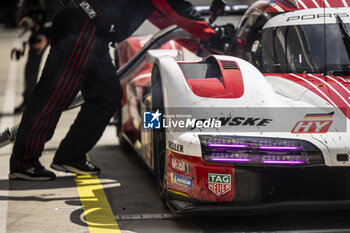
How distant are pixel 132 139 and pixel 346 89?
239 cm

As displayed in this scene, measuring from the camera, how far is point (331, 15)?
4.67m

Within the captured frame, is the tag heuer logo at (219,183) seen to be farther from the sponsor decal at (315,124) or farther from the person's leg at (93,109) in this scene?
the person's leg at (93,109)

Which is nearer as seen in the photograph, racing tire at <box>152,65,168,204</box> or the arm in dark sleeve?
racing tire at <box>152,65,168,204</box>

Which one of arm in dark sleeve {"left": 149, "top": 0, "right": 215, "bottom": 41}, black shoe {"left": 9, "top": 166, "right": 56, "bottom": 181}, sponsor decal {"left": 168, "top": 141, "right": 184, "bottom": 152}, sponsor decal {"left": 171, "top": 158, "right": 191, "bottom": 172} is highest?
arm in dark sleeve {"left": 149, "top": 0, "right": 215, "bottom": 41}

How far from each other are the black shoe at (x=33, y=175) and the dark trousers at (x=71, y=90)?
0.04 metres

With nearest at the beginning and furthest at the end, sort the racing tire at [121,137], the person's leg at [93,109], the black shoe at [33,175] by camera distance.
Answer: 1. the person's leg at [93,109]
2. the black shoe at [33,175]
3. the racing tire at [121,137]

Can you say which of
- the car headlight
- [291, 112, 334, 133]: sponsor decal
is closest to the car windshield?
[291, 112, 334, 133]: sponsor decal

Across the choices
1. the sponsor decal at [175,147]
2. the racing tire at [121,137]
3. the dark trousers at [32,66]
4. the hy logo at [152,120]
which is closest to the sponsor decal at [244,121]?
the sponsor decal at [175,147]

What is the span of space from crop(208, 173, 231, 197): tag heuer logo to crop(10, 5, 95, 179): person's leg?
1936 millimetres

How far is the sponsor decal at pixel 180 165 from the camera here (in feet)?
13.0

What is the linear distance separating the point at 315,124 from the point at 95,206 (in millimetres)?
1680

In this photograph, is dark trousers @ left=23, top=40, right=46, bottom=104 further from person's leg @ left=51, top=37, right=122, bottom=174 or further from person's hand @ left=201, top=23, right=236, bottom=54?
person's hand @ left=201, top=23, right=236, bottom=54

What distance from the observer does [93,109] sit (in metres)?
5.58

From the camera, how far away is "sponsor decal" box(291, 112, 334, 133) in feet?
12.7
